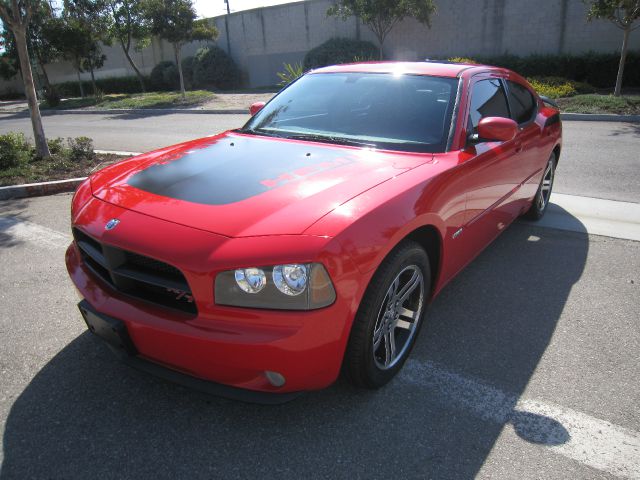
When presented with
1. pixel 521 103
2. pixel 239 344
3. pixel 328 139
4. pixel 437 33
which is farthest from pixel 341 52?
pixel 239 344

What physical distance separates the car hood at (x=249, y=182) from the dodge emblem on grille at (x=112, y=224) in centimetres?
10

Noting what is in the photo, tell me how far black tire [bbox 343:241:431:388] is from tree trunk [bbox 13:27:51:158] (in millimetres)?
7305

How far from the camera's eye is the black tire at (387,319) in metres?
2.24

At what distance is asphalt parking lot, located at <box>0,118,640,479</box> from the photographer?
6.93 feet

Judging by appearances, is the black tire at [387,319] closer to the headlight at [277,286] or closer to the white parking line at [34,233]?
the headlight at [277,286]

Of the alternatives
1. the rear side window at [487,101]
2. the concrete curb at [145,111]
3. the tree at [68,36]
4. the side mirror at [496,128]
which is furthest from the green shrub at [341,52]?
the side mirror at [496,128]

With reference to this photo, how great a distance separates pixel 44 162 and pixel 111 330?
6.92 metres

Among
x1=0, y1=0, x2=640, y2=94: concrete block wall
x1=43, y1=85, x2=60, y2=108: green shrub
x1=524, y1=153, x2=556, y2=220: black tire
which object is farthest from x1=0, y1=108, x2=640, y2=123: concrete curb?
x1=0, y1=0, x2=640, y2=94: concrete block wall

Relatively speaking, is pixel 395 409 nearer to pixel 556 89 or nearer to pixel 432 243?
pixel 432 243

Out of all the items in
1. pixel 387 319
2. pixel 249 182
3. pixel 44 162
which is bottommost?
pixel 387 319

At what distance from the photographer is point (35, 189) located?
21.5ft

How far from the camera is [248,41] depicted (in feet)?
94.6

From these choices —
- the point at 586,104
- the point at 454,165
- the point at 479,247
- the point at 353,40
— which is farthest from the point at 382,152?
the point at 353,40

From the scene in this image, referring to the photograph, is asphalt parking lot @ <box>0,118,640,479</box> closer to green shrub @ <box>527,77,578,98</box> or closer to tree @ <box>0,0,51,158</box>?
tree @ <box>0,0,51,158</box>
